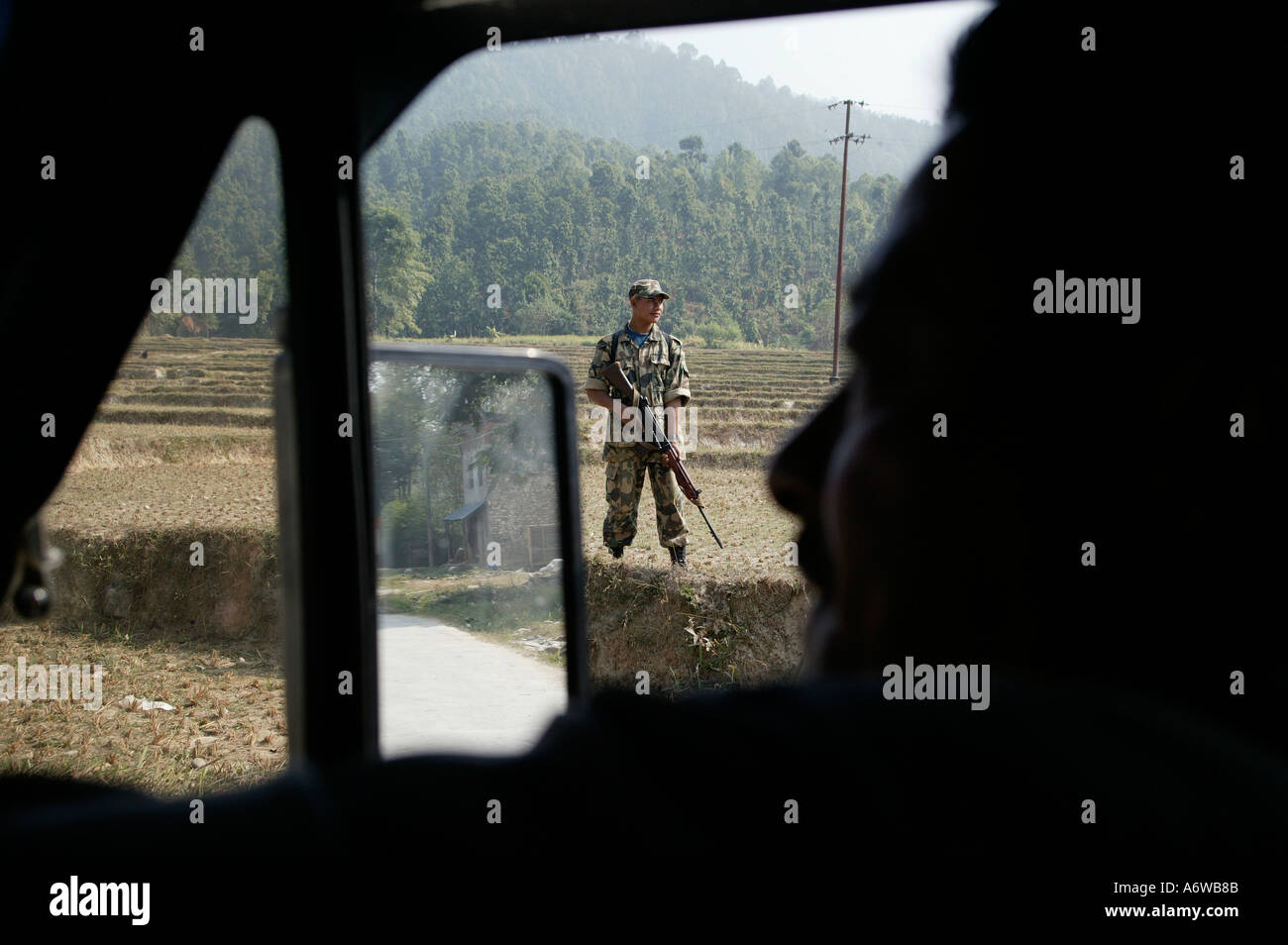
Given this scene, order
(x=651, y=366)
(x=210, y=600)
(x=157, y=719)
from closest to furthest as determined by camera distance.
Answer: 1. (x=157, y=719)
2. (x=651, y=366)
3. (x=210, y=600)

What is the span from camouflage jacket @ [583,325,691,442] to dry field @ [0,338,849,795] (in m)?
1.38

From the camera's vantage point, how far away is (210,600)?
961cm

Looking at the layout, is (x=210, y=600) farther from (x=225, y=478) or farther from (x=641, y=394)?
(x=641, y=394)

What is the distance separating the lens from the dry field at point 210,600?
6.15 meters

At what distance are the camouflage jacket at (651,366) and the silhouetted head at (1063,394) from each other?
6124 mm

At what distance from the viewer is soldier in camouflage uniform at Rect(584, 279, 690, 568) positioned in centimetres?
677

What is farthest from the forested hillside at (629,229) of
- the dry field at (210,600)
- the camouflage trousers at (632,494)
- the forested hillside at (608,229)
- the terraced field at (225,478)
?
the camouflage trousers at (632,494)

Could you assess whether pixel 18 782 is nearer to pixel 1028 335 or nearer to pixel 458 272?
pixel 1028 335

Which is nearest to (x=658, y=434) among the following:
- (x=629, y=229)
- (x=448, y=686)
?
(x=448, y=686)

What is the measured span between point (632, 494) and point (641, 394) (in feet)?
2.68

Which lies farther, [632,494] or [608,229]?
[608,229]

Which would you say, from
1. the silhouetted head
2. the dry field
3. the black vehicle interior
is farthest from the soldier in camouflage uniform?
the silhouetted head

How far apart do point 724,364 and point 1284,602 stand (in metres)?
29.7

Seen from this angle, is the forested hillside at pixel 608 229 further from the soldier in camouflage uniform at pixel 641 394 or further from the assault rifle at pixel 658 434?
the assault rifle at pixel 658 434
